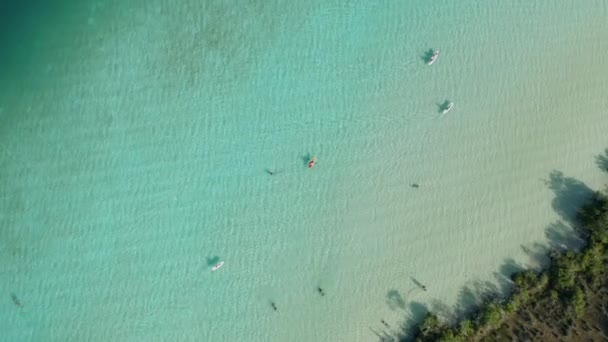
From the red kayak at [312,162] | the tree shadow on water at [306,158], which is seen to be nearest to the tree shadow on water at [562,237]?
the red kayak at [312,162]

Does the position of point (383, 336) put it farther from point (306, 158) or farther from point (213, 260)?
point (306, 158)

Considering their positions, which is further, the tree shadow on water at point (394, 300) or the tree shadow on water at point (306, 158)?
the tree shadow on water at point (306, 158)

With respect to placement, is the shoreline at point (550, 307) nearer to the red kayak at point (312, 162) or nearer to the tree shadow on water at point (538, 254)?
the tree shadow on water at point (538, 254)

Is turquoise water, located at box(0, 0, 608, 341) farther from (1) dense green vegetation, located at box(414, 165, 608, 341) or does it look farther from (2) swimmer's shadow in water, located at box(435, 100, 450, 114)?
(1) dense green vegetation, located at box(414, 165, 608, 341)

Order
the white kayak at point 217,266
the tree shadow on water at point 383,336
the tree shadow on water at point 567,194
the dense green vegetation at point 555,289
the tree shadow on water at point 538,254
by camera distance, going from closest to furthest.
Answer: the dense green vegetation at point 555,289 → the tree shadow on water at point 383,336 → the white kayak at point 217,266 → the tree shadow on water at point 538,254 → the tree shadow on water at point 567,194

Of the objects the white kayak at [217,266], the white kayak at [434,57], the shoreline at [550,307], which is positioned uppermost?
the white kayak at [434,57]

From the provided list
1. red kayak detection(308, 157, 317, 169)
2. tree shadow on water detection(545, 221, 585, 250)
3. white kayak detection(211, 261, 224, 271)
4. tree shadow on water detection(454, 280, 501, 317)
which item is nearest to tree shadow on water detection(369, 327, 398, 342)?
tree shadow on water detection(454, 280, 501, 317)

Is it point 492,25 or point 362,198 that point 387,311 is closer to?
point 362,198
